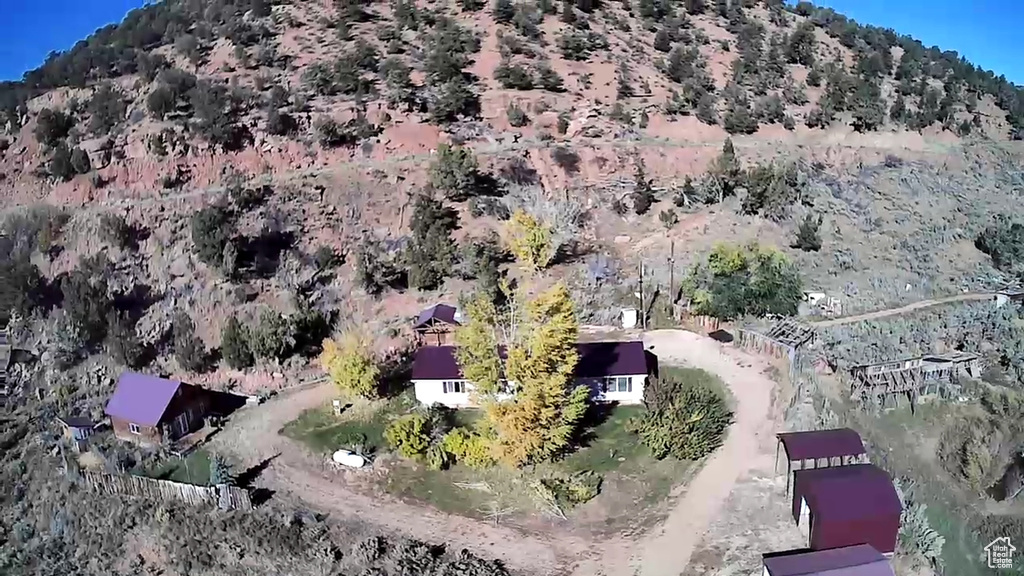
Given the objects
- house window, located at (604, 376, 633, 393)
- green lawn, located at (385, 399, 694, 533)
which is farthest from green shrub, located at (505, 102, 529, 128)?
green lawn, located at (385, 399, 694, 533)

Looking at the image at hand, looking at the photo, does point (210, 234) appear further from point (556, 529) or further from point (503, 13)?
point (503, 13)

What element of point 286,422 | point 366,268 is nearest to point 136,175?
point 366,268

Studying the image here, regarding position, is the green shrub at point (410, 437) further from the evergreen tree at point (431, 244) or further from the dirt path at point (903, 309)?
the dirt path at point (903, 309)

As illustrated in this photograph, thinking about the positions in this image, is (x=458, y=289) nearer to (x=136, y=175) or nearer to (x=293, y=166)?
(x=293, y=166)

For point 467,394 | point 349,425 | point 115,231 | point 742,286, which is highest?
point 115,231

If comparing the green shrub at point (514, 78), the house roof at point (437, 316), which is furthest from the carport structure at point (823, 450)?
the green shrub at point (514, 78)

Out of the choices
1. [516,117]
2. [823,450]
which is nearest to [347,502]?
[823,450]

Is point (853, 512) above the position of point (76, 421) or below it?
below
